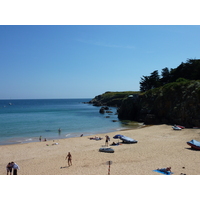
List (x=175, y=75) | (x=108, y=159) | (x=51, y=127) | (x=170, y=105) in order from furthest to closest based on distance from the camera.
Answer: (x=175, y=75), (x=51, y=127), (x=170, y=105), (x=108, y=159)

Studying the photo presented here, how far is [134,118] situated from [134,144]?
26692 mm

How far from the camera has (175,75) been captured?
60.9 m

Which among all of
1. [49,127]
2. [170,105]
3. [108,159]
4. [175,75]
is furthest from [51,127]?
[175,75]

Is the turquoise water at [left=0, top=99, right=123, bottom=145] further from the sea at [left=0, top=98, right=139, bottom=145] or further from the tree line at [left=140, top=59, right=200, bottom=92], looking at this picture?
the tree line at [left=140, top=59, right=200, bottom=92]

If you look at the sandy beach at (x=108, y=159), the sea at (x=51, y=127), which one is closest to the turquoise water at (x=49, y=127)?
the sea at (x=51, y=127)

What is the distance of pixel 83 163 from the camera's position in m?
16.1

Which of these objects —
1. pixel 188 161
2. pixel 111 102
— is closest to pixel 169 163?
pixel 188 161

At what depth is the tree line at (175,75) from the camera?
54.4 metres

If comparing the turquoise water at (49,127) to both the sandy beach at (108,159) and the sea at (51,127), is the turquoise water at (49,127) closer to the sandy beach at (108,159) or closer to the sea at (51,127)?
the sea at (51,127)

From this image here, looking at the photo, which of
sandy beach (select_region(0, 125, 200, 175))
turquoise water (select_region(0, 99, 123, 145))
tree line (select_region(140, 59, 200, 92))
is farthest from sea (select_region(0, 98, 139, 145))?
tree line (select_region(140, 59, 200, 92))

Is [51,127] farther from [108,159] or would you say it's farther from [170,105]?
[170,105]

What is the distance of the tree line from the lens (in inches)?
2142

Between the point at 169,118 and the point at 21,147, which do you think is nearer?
the point at 21,147

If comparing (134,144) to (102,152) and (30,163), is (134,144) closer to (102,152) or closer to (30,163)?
(102,152)
